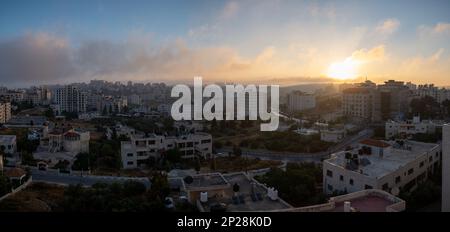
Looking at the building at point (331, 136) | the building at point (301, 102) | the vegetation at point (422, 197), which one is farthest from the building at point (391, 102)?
the vegetation at point (422, 197)

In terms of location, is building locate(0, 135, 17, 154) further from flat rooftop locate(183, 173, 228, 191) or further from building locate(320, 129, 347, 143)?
building locate(320, 129, 347, 143)

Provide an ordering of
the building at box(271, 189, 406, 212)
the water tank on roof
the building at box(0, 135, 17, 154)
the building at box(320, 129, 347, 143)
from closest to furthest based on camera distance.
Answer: the building at box(271, 189, 406, 212) → the water tank on roof → the building at box(0, 135, 17, 154) → the building at box(320, 129, 347, 143)

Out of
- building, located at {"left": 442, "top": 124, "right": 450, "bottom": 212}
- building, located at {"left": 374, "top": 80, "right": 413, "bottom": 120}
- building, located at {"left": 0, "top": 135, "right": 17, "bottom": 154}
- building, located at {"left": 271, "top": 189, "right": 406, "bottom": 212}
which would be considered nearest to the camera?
building, located at {"left": 442, "top": 124, "right": 450, "bottom": 212}

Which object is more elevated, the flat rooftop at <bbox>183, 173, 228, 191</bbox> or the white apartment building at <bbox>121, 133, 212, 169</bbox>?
the flat rooftop at <bbox>183, 173, 228, 191</bbox>

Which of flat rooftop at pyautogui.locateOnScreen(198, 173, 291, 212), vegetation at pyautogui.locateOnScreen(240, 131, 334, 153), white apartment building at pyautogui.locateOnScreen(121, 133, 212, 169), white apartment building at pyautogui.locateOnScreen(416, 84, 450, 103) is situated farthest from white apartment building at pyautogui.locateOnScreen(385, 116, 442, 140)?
white apartment building at pyautogui.locateOnScreen(416, 84, 450, 103)

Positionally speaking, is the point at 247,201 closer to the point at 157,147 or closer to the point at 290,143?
the point at 157,147
